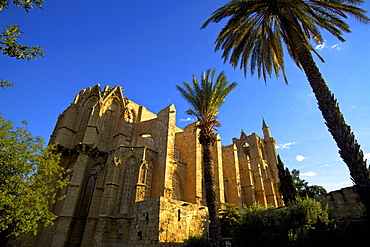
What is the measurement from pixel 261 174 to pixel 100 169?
20061mm

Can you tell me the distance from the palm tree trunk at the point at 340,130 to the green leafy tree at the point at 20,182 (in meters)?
13.4

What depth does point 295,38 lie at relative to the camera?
8.80 metres

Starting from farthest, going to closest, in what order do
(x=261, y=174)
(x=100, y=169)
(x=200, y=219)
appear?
(x=261, y=174) → (x=100, y=169) → (x=200, y=219)

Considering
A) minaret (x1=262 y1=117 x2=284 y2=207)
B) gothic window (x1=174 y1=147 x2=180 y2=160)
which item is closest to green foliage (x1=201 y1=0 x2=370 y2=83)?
gothic window (x1=174 y1=147 x2=180 y2=160)

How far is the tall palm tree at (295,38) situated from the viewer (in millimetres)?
6512

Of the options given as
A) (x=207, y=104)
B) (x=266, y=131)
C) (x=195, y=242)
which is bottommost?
(x=195, y=242)

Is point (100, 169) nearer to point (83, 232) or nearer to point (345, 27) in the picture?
point (83, 232)

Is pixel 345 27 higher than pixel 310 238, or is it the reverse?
pixel 345 27

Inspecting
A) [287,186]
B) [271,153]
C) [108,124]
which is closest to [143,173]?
[108,124]

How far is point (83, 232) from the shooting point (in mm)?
14570

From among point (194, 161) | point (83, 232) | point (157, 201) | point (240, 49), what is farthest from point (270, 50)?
point (83, 232)

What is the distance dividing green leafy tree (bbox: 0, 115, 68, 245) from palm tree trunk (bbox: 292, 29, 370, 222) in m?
13.4

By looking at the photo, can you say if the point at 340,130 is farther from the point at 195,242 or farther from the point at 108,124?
the point at 108,124

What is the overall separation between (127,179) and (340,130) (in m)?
12.3
